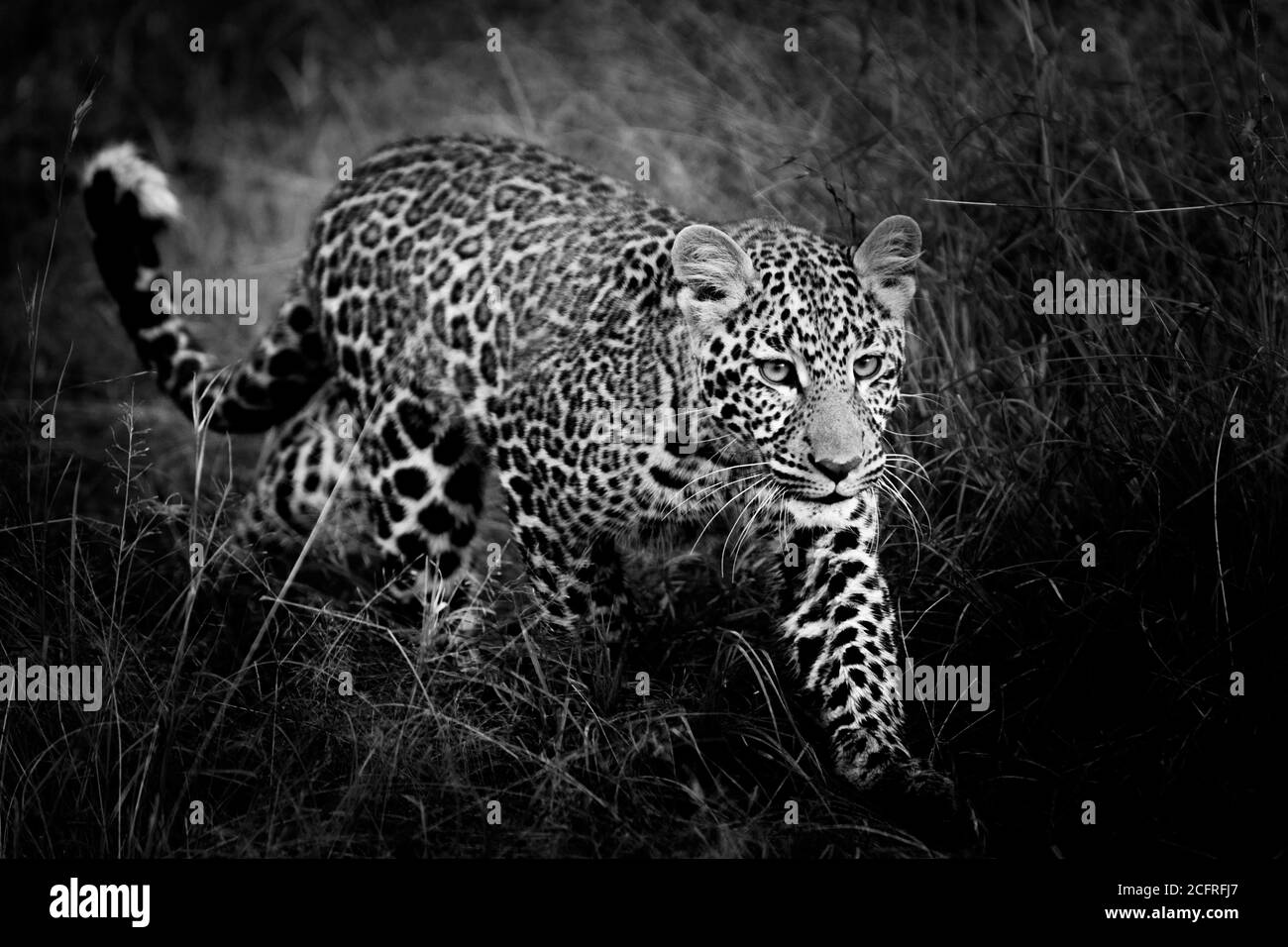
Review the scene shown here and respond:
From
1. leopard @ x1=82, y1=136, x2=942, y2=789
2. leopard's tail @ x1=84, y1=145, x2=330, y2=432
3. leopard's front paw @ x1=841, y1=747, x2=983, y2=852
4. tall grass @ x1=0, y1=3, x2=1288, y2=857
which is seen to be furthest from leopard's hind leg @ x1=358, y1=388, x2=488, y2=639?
leopard's front paw @ x1=841, y1=747, x2=983, y2=852

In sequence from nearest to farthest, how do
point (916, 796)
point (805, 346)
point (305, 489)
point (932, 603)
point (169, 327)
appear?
point (916, 796), point (805, 346), point (932, 603), point (169, 327), point (305, 489)

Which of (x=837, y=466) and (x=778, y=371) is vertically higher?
(x=778, y=371)

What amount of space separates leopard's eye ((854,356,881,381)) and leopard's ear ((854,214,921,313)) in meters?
0.28

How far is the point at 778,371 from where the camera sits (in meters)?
4.82

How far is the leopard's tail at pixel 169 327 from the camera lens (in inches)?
235

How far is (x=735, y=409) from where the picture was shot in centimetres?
488

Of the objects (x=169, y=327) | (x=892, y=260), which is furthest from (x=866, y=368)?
(x=169, y=327)

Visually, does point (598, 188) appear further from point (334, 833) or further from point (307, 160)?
point (307, 160)

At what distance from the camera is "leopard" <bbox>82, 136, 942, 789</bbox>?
15.9 ft

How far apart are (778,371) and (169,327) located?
299cm

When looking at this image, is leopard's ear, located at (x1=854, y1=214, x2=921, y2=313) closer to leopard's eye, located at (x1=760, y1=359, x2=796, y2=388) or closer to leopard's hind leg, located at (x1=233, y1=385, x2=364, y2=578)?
leopard's eye, located at (x1=760, y1=359, x2=796, y2=388)

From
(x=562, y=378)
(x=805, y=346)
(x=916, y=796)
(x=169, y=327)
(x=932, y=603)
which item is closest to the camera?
(x=916, y=796)

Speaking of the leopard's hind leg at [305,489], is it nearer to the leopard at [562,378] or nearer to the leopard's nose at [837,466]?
the leopard at [562,378]

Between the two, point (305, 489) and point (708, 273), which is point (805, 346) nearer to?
point (708, 273)
